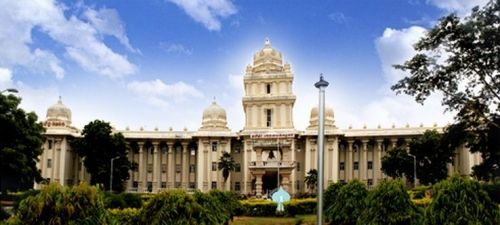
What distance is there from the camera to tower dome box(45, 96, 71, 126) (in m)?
78.2

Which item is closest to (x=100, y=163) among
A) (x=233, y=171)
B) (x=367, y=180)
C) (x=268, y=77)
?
(x=233, y=171)

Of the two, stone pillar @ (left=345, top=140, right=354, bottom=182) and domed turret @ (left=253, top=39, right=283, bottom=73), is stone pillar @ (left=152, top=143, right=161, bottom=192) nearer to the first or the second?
domed turret @ (left=253, top=39, right=283, bottom=73)

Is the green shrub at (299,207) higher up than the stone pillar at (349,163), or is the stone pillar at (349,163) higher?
the stone pillar at (349,163)

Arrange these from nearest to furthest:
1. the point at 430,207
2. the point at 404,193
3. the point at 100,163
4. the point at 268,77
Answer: the point at 430,207 < the point at 404,193 < the point at 100,163 < the point at 268,77

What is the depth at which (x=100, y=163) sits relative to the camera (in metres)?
70.0

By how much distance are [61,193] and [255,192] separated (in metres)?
60.5

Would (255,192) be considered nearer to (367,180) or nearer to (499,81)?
(367,180)

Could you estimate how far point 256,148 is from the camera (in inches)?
2869

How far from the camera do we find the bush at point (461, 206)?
15.4 meters

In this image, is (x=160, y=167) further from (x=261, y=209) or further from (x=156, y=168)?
(x=261, y=209)

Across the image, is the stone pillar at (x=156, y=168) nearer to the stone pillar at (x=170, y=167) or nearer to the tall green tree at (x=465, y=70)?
the stone pillar at (x=170, y=167)

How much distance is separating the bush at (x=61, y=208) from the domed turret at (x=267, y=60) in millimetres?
64844

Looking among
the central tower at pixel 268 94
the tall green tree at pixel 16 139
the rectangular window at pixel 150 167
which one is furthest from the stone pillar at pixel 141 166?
the tall green tree at pixel 16 139

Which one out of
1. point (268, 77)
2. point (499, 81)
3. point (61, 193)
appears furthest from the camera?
point (268, 77)
